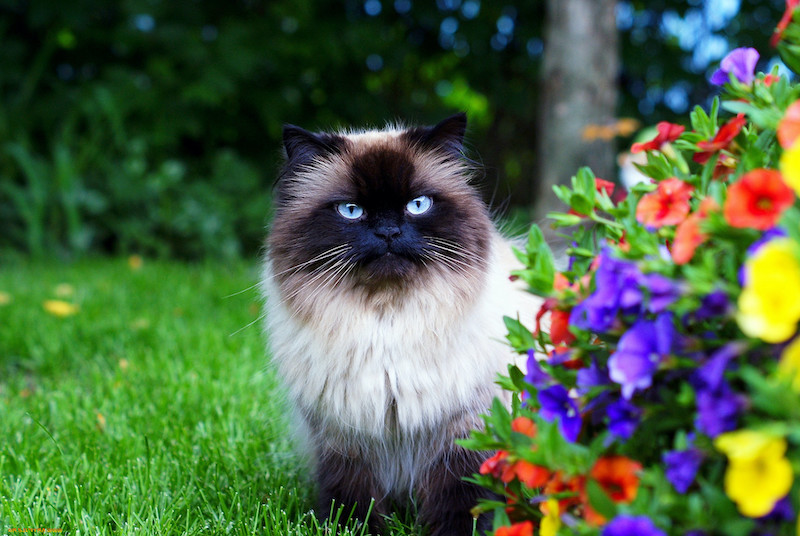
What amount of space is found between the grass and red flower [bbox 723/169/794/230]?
50.3 inches

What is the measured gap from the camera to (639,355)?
1025mm

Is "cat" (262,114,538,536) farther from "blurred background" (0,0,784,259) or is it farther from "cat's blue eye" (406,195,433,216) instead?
"blurred background" (0,0,784,259)

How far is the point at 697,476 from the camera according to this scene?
3.28 ft

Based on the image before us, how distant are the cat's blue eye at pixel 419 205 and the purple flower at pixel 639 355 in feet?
3.20

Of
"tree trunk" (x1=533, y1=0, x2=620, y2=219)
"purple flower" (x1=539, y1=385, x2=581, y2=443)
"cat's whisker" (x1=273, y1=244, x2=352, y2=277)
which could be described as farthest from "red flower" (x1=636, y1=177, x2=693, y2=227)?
"tree trunk" (x1=533, y1=0, x2=620, y2=219)

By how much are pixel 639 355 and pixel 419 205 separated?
1.02 m

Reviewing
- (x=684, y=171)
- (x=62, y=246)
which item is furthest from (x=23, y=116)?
(x=684, y=171)

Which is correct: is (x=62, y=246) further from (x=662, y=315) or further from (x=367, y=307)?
(x=662, y=315)

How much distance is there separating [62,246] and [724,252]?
5916 mm

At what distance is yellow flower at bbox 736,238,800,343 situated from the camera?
0.83m

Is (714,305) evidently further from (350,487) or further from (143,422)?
(143,422)

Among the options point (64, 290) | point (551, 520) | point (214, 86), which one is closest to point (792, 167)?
point (551, 520)

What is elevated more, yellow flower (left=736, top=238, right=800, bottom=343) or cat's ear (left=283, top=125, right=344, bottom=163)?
cat's ear (left=283, top=125, right=344, bottom=163)

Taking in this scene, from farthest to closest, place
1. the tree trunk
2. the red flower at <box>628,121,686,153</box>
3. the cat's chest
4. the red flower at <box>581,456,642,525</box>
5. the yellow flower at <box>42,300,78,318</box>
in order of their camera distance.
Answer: the tree trunk, the yellow flower at <box>42,300,78,318</box>, the cat's chest, the red flower at <box>628,121,686,153</box>, the red flower at <box>581,456,642,525</box>
